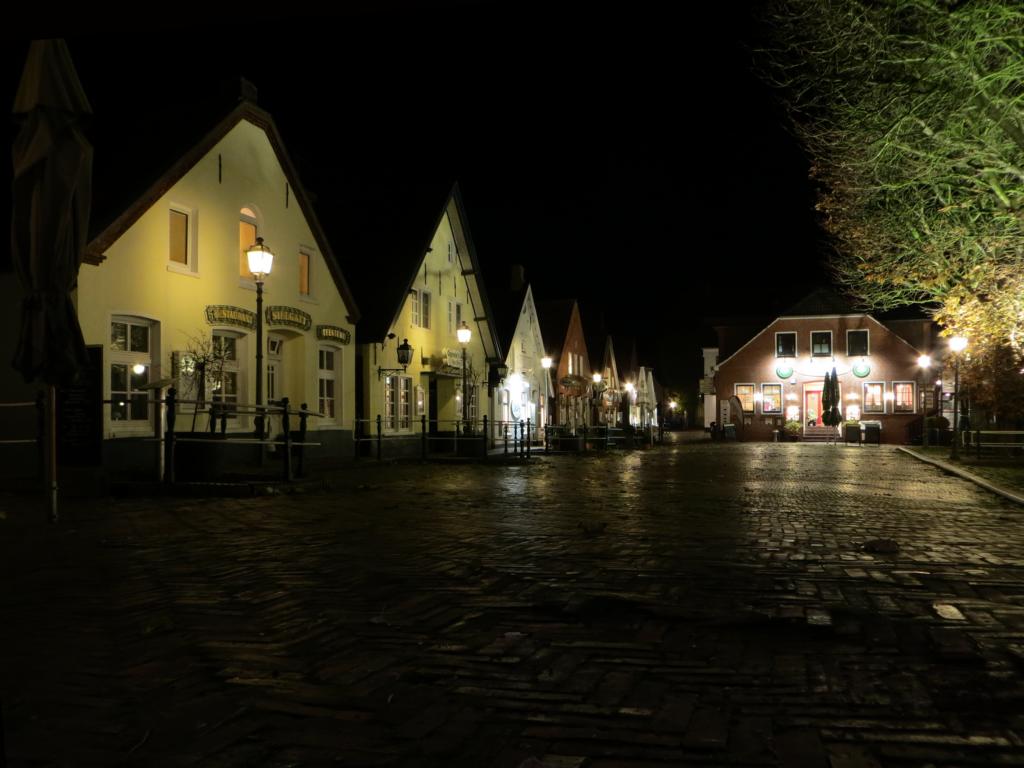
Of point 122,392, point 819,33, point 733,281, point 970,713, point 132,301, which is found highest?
point 733,281

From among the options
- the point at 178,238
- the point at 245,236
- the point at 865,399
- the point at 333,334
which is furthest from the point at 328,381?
the point at 865,399

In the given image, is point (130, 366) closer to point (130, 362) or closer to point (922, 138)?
point (130, 362)

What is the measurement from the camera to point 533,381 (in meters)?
41.9

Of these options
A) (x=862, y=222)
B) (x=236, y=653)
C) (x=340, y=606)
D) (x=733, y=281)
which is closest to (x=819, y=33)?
(x=862, y=222)

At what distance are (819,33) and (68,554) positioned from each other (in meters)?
12.4

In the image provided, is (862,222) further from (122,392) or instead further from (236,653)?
(236,653)

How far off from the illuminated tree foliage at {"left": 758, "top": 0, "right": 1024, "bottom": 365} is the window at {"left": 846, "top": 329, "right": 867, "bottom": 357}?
32.0 m

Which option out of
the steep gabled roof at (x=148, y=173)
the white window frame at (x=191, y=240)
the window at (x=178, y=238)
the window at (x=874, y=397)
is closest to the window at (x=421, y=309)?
the steep gabled roof at (x=148, y=173)

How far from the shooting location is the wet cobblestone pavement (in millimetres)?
2963

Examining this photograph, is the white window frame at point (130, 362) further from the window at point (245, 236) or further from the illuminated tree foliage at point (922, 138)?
the illuminated tree foliage at point (922, 138)

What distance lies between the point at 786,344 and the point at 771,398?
3.07 m

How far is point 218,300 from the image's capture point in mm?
18219

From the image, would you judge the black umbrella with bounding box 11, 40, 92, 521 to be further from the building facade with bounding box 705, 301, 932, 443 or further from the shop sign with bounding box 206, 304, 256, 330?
the building facade with bounding box 705, 301, 932, 443

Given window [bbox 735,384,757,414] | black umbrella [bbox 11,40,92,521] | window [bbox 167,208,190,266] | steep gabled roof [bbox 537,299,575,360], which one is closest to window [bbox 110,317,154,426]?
window [bbox 167,208,190,266]
